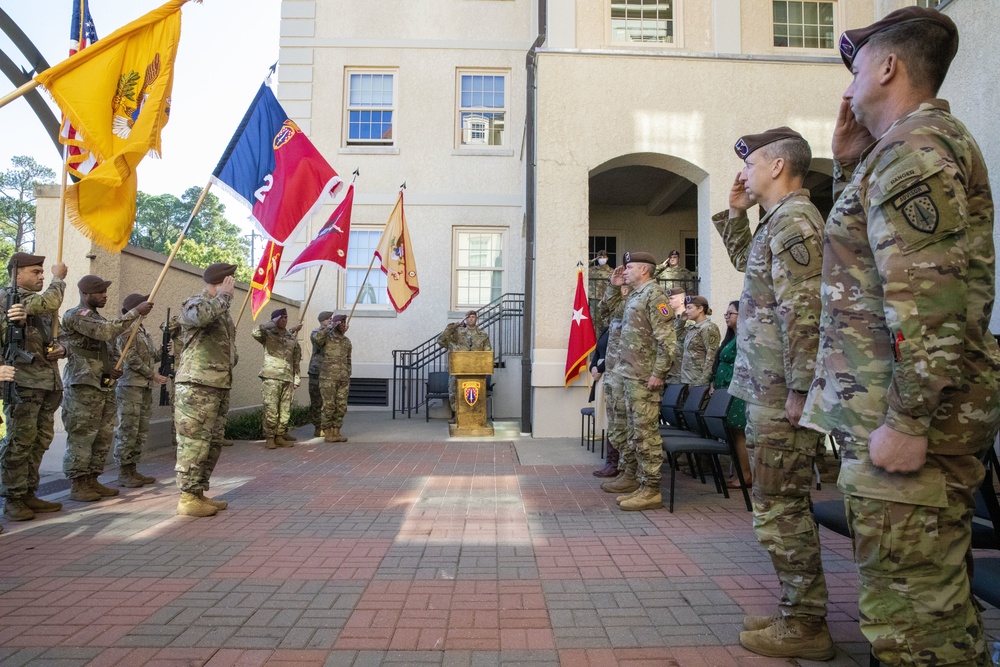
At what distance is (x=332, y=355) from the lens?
983 centimetres

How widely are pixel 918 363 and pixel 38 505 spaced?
6.24 metres

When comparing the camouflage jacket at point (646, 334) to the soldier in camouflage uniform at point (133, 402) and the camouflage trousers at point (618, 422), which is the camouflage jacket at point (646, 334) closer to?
the camouflage trousers at point (618, 422)

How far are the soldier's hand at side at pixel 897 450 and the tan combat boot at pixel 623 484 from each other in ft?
13.7

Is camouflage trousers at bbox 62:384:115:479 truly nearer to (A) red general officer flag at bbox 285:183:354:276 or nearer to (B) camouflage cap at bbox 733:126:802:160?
(A) red general officer flag at bbox 285:183:354:276

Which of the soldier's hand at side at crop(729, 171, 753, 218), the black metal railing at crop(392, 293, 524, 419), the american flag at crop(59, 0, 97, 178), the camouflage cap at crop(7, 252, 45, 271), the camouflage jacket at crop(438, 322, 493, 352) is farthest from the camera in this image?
the black metal railing at crop(392, 293, 524, 419)

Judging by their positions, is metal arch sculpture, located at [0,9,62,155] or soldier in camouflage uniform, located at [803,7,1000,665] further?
metal arch sculpture, located at [0,9,62,155]

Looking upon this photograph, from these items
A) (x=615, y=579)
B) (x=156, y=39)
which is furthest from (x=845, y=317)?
(x=156, y=39)

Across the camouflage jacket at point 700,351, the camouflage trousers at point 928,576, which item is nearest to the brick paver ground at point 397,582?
the camouflage trousers at point 928,576

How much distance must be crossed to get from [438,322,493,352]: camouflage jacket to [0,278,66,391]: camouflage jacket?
22.1 feet

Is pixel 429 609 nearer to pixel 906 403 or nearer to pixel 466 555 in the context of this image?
pixel 466 555

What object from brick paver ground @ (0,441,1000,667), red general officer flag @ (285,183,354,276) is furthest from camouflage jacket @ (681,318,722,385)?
red general officer flag @ (285,183,354,276)

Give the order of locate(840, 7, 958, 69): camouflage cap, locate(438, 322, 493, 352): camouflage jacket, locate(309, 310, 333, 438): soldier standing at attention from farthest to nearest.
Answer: locate(438, 322, 493, 352): camouflage jacket, locate(309, 310, 333, 438): soldier standing at attention, locate(840, 7, 958, 69): camouflage cap

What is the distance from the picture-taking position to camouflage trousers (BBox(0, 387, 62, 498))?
4.81 meters

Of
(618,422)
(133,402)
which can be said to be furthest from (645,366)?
(133,402)
